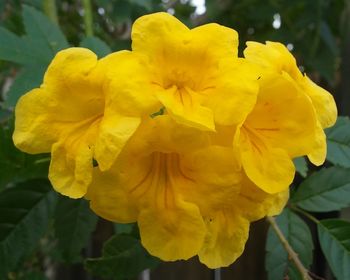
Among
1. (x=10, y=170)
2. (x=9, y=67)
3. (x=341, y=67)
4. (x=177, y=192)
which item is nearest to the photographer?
(x=177, y=192)

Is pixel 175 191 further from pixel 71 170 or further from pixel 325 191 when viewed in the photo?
pixel 325 191

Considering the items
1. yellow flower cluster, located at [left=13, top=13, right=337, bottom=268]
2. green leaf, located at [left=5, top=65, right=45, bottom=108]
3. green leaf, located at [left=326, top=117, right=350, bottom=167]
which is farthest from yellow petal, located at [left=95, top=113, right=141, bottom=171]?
green leaf, located at [left=326, top=117, right=350, bottom=167]

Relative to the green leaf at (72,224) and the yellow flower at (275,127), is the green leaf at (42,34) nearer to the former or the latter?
the green leaf at (72,224)

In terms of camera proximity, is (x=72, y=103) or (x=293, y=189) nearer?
(x=72, y=103)

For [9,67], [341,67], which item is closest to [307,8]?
[341,67]

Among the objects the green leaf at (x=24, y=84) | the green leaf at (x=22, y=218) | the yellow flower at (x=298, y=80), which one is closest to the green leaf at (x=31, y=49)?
the green leaf at (x=24, y=84)

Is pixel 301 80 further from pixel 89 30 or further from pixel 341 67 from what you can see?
pixel 341 67
